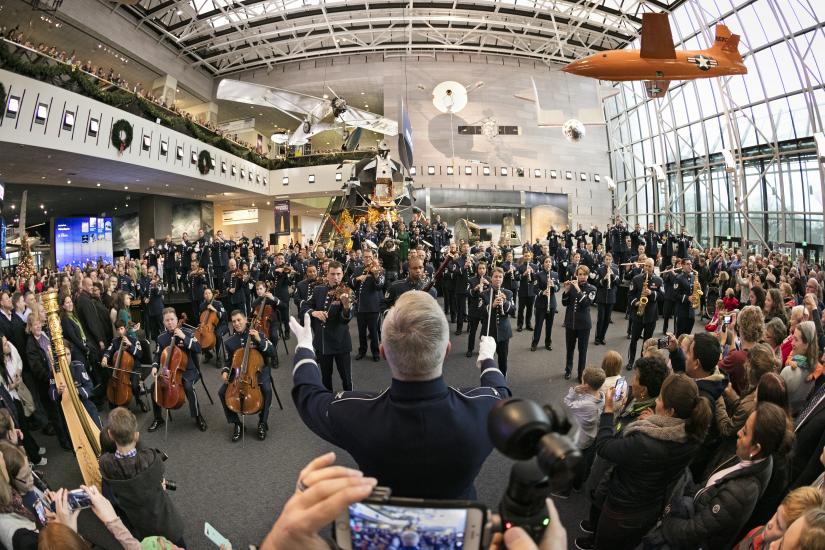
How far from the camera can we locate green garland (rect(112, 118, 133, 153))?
43.3ft

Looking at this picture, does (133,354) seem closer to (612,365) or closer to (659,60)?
(612,365)

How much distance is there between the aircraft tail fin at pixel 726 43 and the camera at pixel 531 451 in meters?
16.3

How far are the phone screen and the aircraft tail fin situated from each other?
16.3 metres

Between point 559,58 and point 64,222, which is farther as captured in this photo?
point 559,58

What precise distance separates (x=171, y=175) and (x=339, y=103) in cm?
683

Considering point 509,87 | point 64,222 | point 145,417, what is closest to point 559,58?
point 509,87

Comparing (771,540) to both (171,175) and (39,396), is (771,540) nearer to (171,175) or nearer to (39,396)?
(39,396)

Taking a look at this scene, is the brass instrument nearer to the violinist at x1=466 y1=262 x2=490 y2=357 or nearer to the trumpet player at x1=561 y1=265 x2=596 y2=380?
the violinist at x1=466 y1=262 x2=490 y2=357

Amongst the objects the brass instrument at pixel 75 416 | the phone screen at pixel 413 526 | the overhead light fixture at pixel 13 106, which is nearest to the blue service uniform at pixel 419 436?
the phone screen at pixel 413 526

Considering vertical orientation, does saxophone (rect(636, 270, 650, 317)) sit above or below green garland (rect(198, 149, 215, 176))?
below

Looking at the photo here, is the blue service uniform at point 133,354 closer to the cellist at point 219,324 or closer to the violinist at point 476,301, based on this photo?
the cellist at point 219,324

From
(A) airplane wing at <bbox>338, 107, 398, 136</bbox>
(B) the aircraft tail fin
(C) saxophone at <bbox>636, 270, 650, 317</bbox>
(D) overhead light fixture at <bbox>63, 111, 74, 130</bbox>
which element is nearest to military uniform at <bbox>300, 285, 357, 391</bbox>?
(C) saxophone at <bbox>636, 270, 650, 317</bbox>

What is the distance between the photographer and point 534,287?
8617mm

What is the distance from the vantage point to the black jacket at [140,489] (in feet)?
8.33
